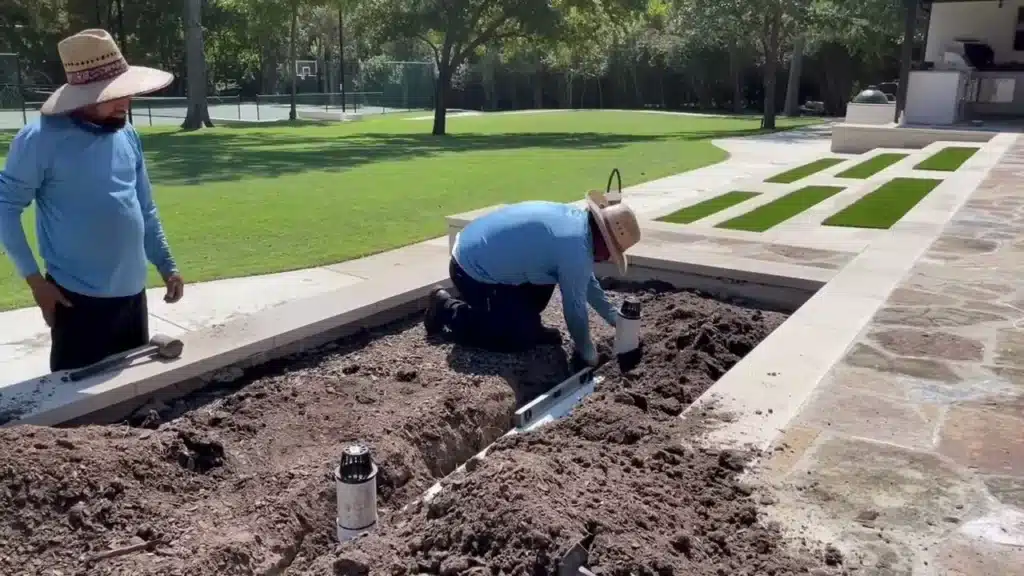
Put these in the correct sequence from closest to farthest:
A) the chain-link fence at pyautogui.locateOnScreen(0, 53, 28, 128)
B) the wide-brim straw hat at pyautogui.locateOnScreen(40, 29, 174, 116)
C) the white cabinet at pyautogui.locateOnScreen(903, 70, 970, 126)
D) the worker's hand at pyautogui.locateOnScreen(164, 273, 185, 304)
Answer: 1. the wide-brim straw hat at pyautogui.locateOnScreen(40, 29, 174, 116)
2. the worker's hand at pyautogui.locateOnScreen(164, 273, 185, 304)
3. the white cabinet at pyautogui.locateOnScreen(903, 70, 970, 126)
4. the chain-link fence at pyautogui.locateOnScreen(0, 53, 28, 128)

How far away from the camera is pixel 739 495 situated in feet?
10.3

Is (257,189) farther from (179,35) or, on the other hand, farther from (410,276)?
(179,35)

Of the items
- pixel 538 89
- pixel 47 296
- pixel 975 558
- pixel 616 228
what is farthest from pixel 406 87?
pixel 975 558

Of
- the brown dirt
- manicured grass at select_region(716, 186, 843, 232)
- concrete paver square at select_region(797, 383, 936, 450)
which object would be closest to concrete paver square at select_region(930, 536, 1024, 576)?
the brown dirt

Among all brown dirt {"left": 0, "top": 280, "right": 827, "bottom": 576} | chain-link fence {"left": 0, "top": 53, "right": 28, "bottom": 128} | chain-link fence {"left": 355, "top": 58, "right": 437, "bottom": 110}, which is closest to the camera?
brown dirt {"left": 0, "top": 280, "right": 827, "bottom": 576}

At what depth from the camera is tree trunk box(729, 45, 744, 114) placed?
41256mm

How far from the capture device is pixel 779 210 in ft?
33.2

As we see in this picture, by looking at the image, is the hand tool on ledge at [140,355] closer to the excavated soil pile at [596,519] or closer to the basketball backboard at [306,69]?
the excavated soil pile at [596,519]

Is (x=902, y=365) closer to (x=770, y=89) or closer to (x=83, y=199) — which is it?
(x=83, y=199)

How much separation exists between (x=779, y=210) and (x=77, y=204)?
26.2 ft

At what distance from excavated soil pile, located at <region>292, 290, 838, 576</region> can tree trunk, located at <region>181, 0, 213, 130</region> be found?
26655mm

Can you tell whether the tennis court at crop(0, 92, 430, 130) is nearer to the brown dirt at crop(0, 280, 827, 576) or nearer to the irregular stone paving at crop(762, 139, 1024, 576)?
the brown dirt at crop(0, 280, 827, 576)

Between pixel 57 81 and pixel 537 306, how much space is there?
47.9m

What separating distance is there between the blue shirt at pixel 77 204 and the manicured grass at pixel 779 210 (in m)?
6.15
